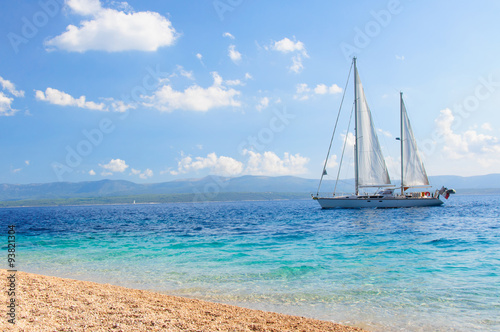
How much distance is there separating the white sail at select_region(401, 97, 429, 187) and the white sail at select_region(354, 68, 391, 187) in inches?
367

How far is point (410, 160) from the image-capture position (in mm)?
65500

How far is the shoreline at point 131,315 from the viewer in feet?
24.6

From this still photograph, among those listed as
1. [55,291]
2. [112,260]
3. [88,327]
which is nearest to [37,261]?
[112,260]

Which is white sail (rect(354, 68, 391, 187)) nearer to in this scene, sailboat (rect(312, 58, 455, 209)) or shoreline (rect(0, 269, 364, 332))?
sailboat (rect(312, 58, 455, 209))

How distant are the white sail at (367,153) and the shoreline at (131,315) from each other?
52607 millimetres

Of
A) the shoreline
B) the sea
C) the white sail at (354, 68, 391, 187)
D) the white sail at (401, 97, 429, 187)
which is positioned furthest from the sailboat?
the shoreline

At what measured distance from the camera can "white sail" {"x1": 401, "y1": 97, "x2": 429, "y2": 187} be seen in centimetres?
6525

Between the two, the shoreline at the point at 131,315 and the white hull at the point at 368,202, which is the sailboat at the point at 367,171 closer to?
the white hull at the point at 368,202

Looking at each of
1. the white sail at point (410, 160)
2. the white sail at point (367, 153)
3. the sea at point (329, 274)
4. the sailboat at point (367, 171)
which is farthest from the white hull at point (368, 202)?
the sea at point (329, 274)

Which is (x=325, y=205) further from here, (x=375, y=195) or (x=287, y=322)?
(x=287, y=322)

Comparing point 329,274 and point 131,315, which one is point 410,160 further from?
point 131,315

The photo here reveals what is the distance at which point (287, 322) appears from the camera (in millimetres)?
8438

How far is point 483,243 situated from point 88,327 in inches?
950

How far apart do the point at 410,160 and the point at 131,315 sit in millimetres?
66962
